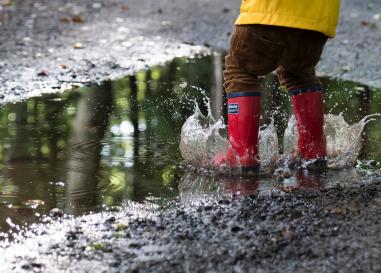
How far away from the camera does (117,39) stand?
10.0 metres

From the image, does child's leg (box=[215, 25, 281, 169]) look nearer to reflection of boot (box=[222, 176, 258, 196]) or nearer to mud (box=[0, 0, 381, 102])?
reflection of boot (box=[222, 176, 258, 196])

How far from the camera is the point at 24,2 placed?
43.4 feet

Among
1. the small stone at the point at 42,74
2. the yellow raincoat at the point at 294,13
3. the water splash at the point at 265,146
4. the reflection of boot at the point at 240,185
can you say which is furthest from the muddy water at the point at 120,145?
the yellow raincoat at the point at 294,13

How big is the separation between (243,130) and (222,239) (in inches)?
45.8

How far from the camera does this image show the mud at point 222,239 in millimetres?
3293

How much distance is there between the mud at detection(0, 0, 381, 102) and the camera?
25.7ft

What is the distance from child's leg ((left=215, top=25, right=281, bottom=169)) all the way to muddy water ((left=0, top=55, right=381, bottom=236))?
18cm

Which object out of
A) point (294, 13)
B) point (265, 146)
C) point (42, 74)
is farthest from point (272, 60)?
point (42, 74)

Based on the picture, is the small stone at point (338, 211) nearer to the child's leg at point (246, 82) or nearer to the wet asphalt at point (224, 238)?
the wet asphalt at point (224, 238)

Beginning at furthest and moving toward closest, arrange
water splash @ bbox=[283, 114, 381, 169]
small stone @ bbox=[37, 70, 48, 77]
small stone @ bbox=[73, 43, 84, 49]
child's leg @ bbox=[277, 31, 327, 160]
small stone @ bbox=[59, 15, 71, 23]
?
small stone @ bbox=[59, 15, 71, 23] < small stone @ bbox=[73, 43, 84, 49] < small stone @ bbox=[37, 70, 48, 77] < water splash @ bbox=[283, 114, 381, 169] < child's leg @ bbox=[277, 31, 327, 160]

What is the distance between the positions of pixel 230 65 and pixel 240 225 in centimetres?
122

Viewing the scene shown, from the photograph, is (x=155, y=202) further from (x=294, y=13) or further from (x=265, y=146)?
(x=294, y=13)

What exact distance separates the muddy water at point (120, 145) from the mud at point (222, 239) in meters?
0.29

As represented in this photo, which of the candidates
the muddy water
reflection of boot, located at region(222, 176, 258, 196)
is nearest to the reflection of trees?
the muddy water
